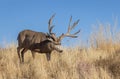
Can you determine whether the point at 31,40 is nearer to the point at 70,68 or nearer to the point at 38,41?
the point at 38,41

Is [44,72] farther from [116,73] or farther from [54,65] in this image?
[116,73]

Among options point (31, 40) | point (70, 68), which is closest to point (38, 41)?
point (31, 40)

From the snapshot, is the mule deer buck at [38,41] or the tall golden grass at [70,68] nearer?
the tall golden grass at [70,68]

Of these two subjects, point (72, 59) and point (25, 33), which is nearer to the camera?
point (72, 59)

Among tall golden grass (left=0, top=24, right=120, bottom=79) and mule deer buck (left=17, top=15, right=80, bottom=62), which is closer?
tall golden grass (left=0, top=24, right=120, bottom=79)

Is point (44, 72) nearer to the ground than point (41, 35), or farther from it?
nearer to the ground

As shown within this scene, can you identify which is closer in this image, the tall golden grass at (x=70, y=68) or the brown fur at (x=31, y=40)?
the tall golden grass at (x=70, y=68)

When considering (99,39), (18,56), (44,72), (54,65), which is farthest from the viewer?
(99,39)

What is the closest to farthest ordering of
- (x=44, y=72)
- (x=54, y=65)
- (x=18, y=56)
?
1. (x=44, y=72)
2. (x=54, y=65)
3. (x=18, y=56)

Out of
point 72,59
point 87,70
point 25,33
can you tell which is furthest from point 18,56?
point 87,70

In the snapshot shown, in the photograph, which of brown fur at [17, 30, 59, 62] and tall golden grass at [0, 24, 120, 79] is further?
brown fur at [17, 30, 59, 62]

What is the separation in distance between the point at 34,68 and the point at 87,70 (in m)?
1.67

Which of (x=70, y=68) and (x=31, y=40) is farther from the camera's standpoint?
(x=31, y=40)

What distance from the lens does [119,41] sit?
54.0 ft
